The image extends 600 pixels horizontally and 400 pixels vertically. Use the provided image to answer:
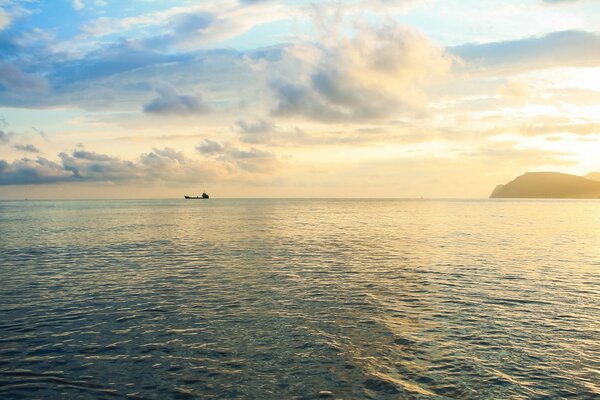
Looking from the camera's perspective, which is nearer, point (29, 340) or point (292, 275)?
point (29, 340)

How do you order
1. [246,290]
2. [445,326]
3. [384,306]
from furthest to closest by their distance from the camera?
[246,290], [384,306], [445,326]

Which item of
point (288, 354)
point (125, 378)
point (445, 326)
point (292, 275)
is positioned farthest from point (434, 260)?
point (125, 378)

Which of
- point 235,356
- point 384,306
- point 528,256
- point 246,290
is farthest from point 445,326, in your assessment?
point 528,256

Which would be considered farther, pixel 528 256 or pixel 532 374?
pixel 528 256

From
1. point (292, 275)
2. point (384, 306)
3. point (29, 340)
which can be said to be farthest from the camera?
point (292, 275)

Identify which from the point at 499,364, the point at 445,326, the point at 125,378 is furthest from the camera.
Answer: the point at 445,326

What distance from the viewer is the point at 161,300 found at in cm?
3316

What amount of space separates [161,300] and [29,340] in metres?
10.4

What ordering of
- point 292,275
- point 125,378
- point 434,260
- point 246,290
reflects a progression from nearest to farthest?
point 125,378
point 246,290
point 292,275
point 434,260

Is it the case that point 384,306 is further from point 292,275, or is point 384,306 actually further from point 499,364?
point 292,275

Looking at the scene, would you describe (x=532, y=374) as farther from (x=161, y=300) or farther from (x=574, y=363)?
(x=161, y=300)

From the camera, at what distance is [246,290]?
120ft

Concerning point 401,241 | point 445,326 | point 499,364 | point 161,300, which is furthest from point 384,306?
point 401,241

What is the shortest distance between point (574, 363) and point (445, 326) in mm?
7256
